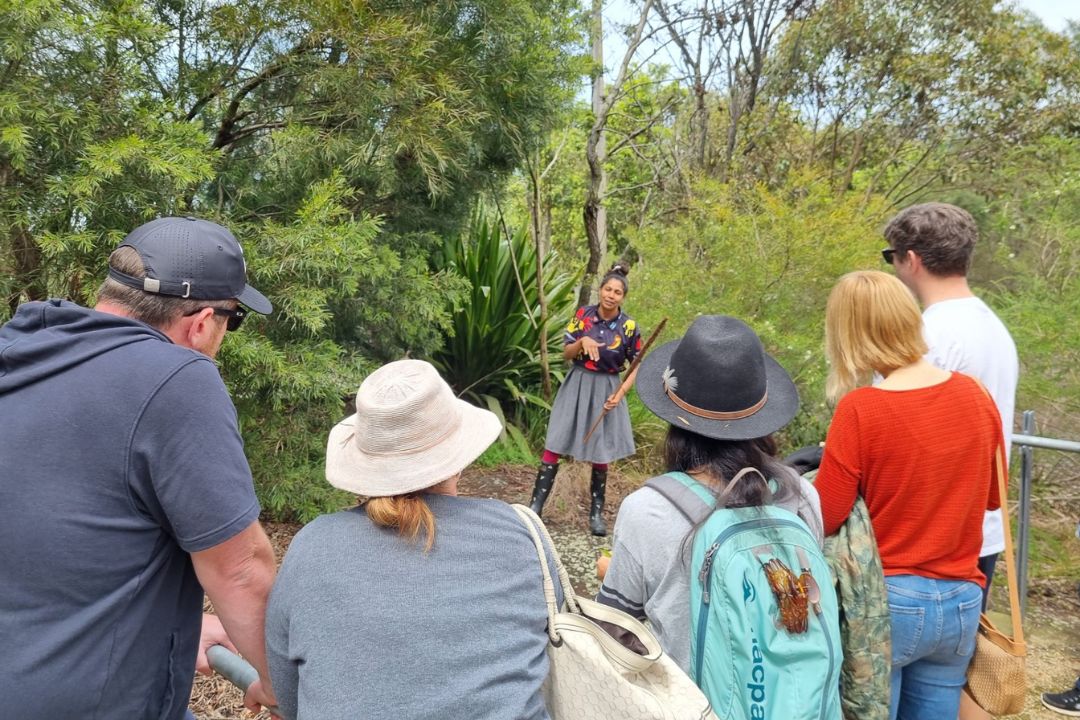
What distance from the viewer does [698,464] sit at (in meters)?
1.57

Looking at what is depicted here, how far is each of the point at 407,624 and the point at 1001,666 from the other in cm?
165

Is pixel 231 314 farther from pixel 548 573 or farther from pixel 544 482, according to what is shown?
pixel 544 482

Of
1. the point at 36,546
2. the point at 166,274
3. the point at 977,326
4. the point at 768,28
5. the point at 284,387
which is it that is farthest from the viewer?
the point at 768,28

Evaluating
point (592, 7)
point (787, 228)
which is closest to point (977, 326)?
point (787, 228)

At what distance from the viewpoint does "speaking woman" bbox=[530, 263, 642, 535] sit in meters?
4.58

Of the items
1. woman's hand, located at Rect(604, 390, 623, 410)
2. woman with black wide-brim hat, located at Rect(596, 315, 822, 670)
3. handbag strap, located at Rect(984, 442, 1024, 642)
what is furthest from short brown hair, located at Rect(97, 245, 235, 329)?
woman's hand, located at Rect(604, 390, 623, 410)

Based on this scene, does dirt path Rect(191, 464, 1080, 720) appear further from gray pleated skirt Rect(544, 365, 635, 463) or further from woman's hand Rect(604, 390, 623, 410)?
woman's hand Rect(604, 390, 623, 410)

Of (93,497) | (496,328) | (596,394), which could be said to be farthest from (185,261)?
(496,328)

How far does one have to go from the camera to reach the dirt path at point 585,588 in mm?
2824

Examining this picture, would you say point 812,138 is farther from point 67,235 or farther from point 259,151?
point 67,235

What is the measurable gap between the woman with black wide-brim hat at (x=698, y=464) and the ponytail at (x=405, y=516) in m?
0.46

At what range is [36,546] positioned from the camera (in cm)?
119

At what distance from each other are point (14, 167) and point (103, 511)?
2.03 metres

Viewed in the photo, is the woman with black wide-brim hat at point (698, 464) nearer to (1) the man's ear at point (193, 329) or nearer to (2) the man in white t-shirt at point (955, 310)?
(2) the man in white t-shirt at point (955, 310)
